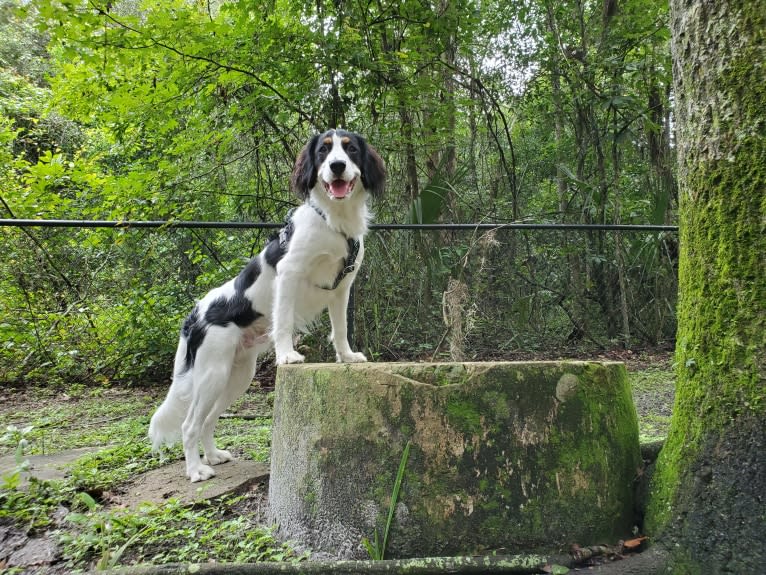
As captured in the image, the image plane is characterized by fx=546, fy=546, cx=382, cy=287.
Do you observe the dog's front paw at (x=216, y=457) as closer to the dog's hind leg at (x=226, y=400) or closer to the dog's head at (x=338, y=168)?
the dog's hind leg at (x=226, y=400)

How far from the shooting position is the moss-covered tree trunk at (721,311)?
61.9 inches

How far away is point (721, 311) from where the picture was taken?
169cm

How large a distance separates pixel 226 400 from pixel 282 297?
0.80 metres

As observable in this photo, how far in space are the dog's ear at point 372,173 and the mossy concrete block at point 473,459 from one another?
1579mm

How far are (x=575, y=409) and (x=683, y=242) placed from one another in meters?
0.68

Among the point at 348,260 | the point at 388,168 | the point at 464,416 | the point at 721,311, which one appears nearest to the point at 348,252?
the point at 348,260

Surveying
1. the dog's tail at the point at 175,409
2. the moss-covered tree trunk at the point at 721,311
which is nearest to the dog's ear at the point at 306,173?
the dog's tail at the point at 175,409

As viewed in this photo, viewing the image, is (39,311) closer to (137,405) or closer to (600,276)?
(137,405)

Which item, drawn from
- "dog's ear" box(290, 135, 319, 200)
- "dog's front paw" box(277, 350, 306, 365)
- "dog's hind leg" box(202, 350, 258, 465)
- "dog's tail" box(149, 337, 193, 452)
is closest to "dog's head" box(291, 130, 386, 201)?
"dog's ear" box(290, 135, 319, 200)

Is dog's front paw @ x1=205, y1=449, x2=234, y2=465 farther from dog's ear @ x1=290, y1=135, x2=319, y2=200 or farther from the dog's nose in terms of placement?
the dog's nose

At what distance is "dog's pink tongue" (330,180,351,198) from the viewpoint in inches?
117

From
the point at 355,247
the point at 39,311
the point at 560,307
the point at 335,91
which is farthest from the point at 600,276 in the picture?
the point at 39,311

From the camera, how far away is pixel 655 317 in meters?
7.12

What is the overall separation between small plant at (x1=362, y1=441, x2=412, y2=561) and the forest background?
2684mm
